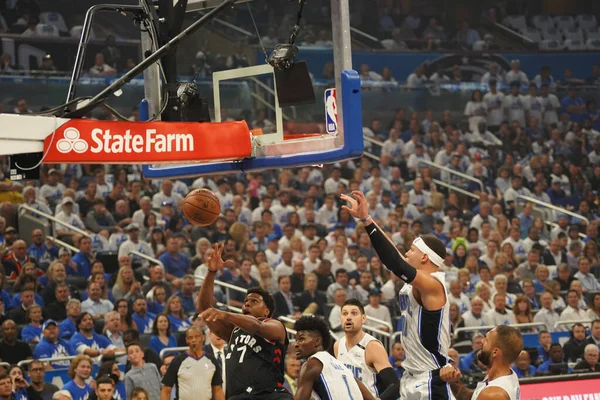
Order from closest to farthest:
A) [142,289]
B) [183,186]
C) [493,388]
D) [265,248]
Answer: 1. [493,388]
2. [142,289]
3. [265,248]
4. [183,186]

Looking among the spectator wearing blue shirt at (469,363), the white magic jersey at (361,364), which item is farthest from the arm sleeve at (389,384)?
the spectator wearing blue shirt at (469,363)

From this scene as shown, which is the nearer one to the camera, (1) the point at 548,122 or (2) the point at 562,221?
(2) the point at 562,221

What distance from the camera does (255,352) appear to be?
27.5 feet

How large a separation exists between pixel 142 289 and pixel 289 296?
80.3 inches

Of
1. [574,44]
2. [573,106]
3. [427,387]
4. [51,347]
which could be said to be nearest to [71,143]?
[427,387]

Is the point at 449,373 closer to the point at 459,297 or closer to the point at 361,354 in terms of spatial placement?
the point at 361,354

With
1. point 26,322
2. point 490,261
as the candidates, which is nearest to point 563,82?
point 490,261

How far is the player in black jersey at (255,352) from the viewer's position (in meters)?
8.30

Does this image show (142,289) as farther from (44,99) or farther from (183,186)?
(44,99)

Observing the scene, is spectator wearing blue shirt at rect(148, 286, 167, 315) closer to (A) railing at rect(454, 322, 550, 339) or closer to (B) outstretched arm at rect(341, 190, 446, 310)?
(A) railing at rect(454, 322, 550, 339)

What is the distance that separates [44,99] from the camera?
18.7 m

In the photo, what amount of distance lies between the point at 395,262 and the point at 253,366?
67.3 inches

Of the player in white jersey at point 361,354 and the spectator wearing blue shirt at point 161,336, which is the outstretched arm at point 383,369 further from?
the spectator wearing blue shirt at point 161,336

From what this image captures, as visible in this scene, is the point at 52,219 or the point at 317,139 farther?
the point at 52,219
